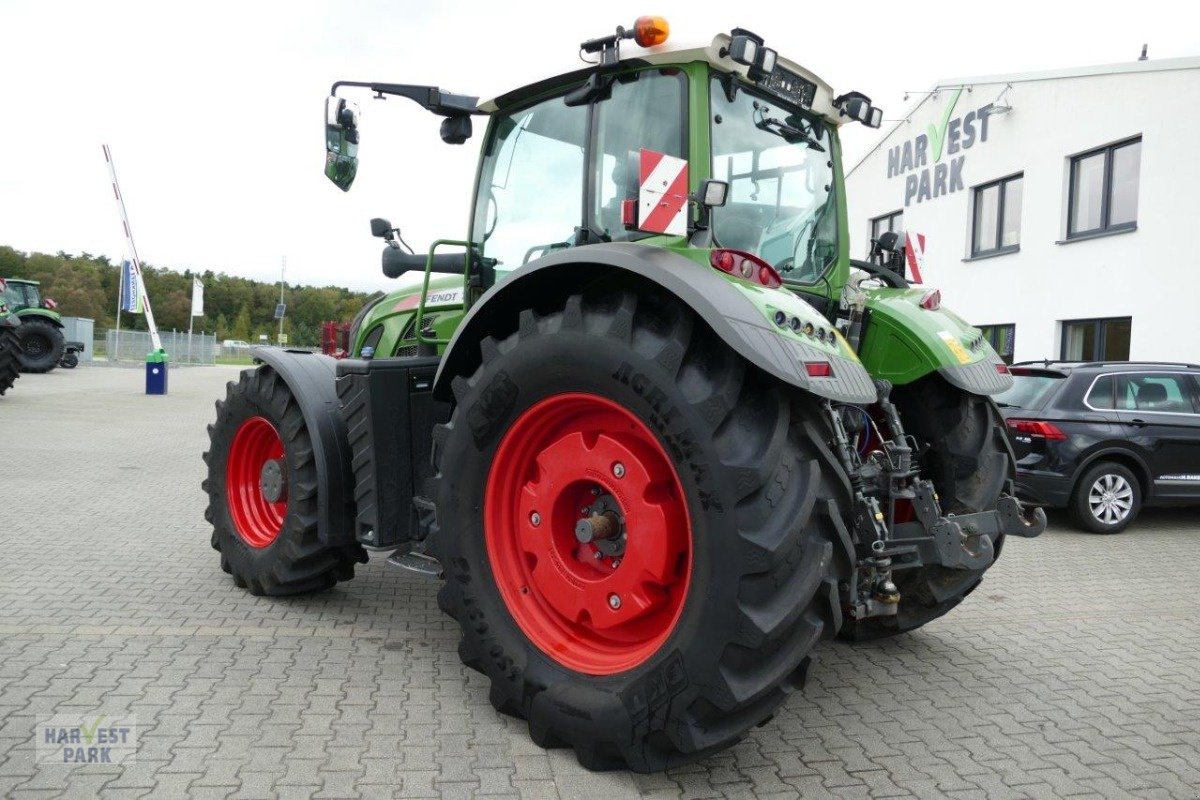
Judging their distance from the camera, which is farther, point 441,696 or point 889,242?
point 889,242

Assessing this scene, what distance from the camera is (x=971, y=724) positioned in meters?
3.43

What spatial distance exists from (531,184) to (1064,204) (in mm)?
12821

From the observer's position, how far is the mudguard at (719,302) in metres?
2.66

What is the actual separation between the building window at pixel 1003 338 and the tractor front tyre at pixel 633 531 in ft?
45.0

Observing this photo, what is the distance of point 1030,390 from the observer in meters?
8.42

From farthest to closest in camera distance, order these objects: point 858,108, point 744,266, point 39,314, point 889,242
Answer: point 39,314
point 889,242
point 858,108
point 744,266

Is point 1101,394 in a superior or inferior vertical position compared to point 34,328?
inferior

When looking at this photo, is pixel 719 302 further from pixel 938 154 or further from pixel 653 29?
pixel 938 154

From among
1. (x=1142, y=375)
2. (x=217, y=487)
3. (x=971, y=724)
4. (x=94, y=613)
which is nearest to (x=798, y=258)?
(x=971, y=724)

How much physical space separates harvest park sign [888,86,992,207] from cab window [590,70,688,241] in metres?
14.0

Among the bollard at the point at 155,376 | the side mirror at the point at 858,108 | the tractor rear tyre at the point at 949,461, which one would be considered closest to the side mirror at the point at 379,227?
the side mirror at the point at 858,108

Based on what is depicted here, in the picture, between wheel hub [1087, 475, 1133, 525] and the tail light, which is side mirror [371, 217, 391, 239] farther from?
wheel hub [1087, 475, 1133, 525]

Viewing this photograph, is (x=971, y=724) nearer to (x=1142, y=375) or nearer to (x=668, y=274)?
(x=668, y=274)

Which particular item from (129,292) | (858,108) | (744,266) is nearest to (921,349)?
(858,108)
